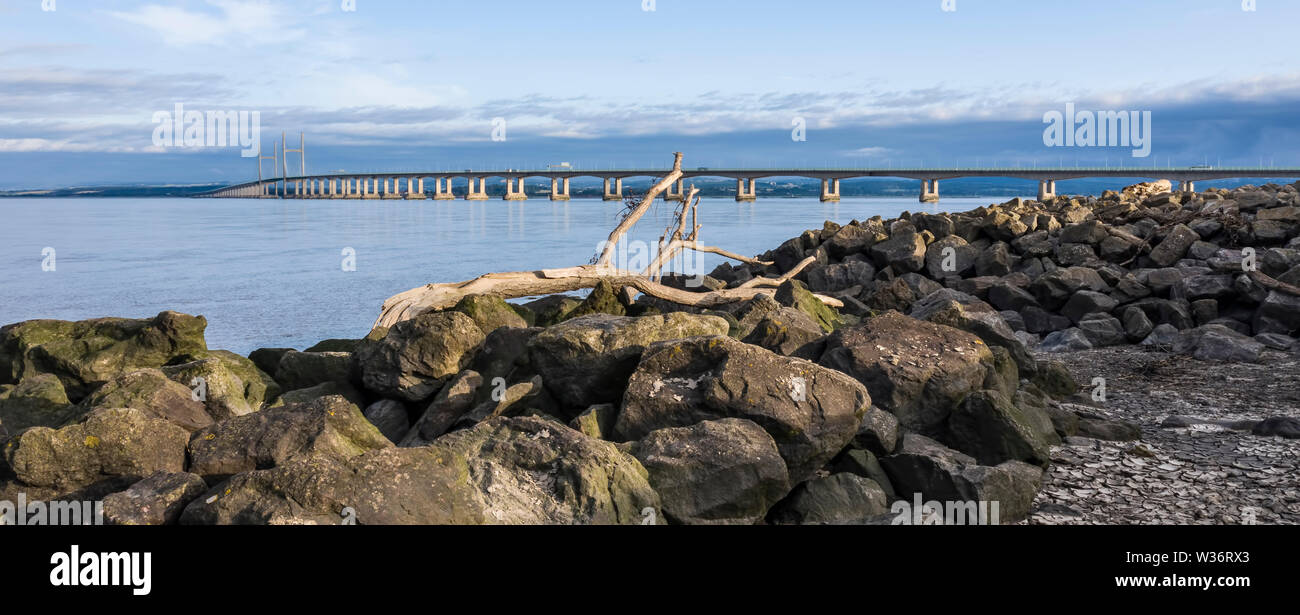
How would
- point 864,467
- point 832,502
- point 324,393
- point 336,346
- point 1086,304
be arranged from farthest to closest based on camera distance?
point 1086,304 → point 336,346 → point 324,393 → point 864,467 → point 832,502

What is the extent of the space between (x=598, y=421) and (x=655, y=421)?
0.48 metres

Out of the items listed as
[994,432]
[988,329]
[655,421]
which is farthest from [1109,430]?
[655,421]

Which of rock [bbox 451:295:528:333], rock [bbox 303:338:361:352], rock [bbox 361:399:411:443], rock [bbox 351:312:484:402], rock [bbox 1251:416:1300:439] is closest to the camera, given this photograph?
rock [bbox 1251:416:1300:439]

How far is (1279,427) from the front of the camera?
927 centimetres

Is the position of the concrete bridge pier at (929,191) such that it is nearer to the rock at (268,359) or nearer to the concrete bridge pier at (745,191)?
the concrete bridge pier at (745,191)

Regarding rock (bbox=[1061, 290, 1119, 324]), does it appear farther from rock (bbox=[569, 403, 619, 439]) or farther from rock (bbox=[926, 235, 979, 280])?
rock (bbox=[569, 403, 619, 439])

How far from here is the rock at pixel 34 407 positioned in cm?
895

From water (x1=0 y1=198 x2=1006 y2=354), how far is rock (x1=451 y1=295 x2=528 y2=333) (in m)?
6.07

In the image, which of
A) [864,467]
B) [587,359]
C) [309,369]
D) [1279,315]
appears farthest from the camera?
[1279,315]

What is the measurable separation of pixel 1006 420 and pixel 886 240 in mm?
14684

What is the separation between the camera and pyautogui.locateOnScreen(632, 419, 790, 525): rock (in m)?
6.52

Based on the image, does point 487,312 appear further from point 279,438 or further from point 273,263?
point 273,263

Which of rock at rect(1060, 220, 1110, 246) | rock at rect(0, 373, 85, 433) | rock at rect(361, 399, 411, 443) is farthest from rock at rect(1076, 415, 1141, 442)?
rock at rect(1060, 220, 1110, 246)

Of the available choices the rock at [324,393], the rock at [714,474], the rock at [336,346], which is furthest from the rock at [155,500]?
the rock at [336,346]
